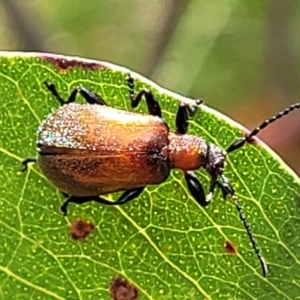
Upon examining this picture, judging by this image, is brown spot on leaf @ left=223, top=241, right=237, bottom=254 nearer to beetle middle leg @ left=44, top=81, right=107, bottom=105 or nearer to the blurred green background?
beetle middle leg @ left=44, top=81, right=107, bottom=105

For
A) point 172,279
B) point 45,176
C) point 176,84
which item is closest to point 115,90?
point 45,176

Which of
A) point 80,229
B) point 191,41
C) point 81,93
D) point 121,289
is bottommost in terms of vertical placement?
point 121,289

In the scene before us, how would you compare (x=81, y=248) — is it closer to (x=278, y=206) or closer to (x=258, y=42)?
(x=278, y=206)

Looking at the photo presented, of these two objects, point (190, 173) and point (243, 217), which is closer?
point (243, 217)

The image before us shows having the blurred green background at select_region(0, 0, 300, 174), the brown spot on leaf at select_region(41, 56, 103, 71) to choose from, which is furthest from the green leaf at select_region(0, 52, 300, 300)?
the blurred green background at select_region(0, 0, 300, 174)

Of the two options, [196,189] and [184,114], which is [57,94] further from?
[196,189]

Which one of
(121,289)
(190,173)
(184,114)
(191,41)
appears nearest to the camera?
(121,289)

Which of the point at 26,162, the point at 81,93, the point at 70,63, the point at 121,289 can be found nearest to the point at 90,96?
the point at 81,93

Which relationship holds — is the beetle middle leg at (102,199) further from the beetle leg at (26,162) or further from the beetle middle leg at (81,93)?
the beetle middle leg at (81,93)
